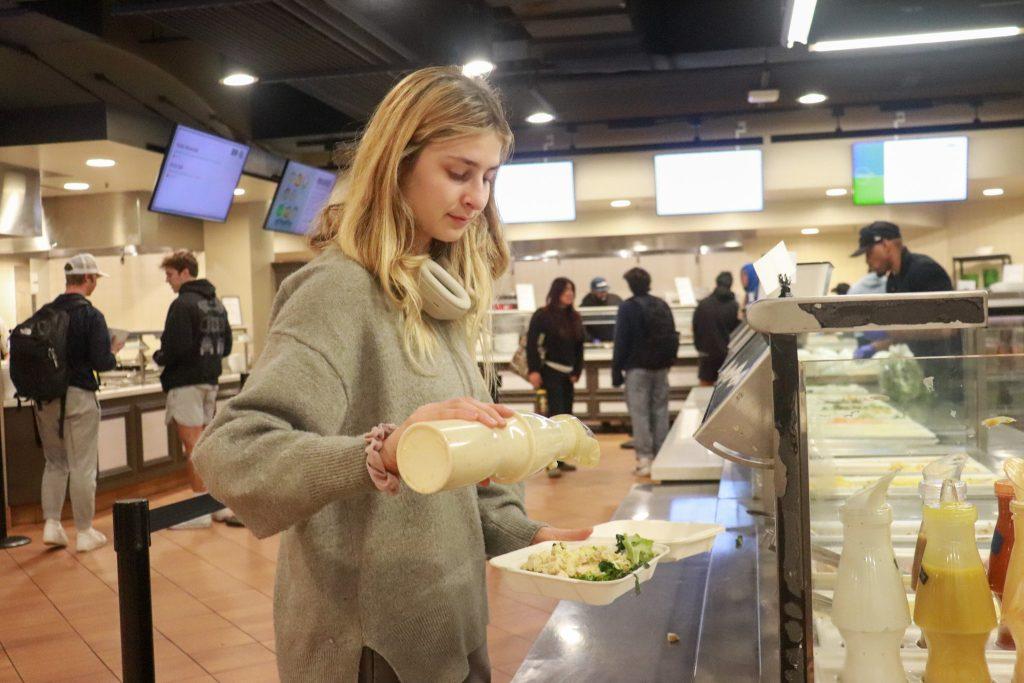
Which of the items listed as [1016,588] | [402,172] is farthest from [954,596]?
[402,172]

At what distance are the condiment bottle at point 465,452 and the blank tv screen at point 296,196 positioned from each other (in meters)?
8.47

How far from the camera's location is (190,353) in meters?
6.68

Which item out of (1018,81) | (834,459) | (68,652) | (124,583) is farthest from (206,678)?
(1018,81)

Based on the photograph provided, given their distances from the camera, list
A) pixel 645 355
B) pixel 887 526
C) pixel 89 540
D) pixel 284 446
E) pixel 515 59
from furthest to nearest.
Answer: pixel 515 59, pixel 645 355, pixel 89 540, pixel 887 526, pixel 284 446

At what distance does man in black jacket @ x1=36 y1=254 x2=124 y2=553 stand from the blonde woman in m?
5.28

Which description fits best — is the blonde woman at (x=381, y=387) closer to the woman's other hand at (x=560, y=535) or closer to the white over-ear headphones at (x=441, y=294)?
the white over-ear headphones at (x=441, y=294)

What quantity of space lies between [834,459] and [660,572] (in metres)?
1.87

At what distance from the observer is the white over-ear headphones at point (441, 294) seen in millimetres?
1468

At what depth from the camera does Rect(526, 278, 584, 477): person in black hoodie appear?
8.64 m

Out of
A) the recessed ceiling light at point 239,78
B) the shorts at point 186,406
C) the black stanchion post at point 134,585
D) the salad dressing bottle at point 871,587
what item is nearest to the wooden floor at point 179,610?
the shorts at point 186,406

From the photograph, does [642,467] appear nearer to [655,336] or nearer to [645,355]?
[645,355]

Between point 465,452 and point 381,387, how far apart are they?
400 mm

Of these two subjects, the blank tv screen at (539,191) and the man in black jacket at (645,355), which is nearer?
the man in black jacket at (645,355)

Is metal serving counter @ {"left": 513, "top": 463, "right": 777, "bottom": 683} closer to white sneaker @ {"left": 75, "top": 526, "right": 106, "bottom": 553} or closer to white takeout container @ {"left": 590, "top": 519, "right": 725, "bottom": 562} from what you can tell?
white takeout container @ {"left": 590, "top": 519, "right": 725, "bottom": 562}
